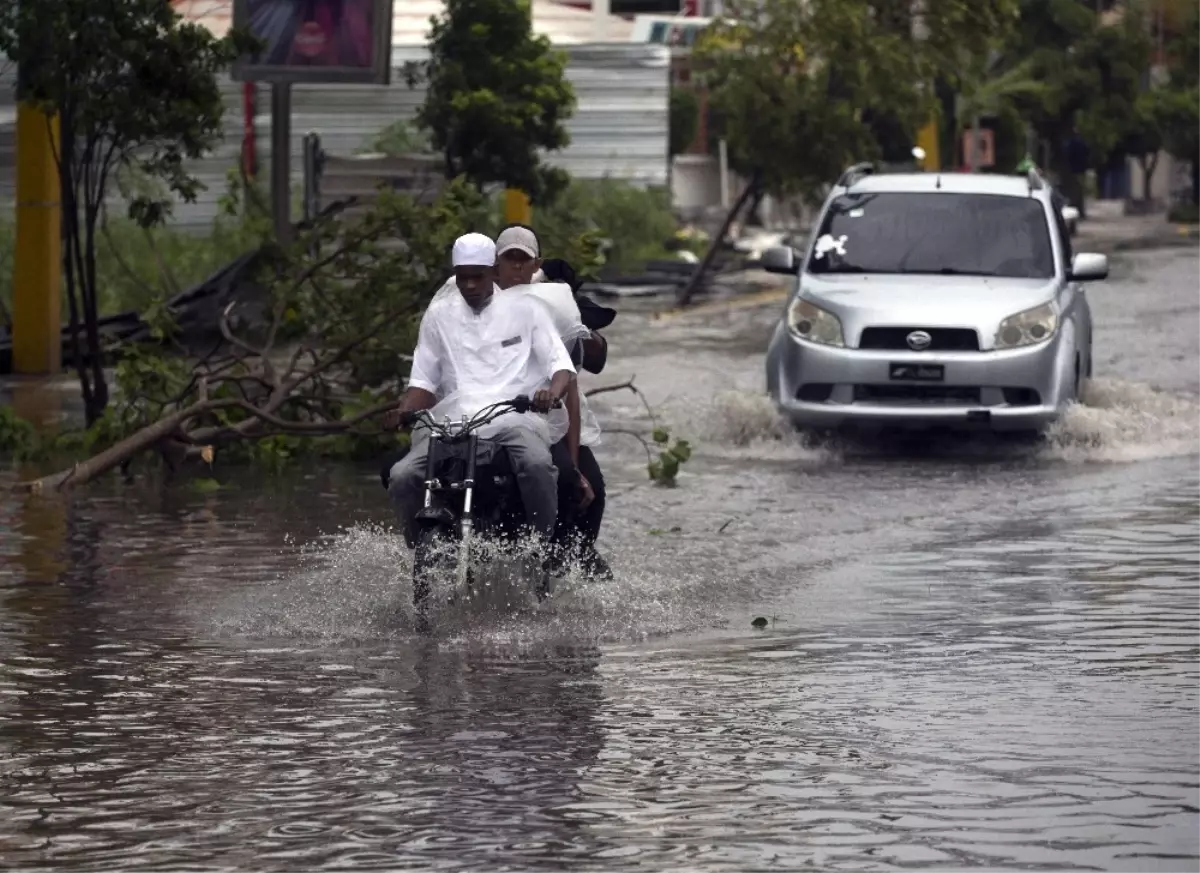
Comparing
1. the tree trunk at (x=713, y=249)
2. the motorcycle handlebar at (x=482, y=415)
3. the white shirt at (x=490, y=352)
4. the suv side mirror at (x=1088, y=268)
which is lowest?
the tree trunk at (x=713, y=249)

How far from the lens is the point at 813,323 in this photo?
1886 cm

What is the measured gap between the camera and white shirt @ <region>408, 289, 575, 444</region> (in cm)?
1154

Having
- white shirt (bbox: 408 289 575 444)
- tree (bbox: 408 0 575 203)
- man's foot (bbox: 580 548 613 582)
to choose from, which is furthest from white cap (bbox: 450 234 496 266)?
tree (bbox: 408 0 575 203)

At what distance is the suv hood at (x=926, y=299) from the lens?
723 inches

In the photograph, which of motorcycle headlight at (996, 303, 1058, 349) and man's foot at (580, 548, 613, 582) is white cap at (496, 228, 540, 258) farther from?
motorcycle headlight at (996, 303, 1058, 349)

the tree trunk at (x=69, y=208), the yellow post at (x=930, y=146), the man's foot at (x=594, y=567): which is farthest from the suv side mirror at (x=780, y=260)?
the yellow post at (x=930, y=146)

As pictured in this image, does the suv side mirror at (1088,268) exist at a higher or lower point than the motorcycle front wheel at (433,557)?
higher

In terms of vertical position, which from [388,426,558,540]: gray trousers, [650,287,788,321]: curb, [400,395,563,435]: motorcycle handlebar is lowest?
[650,287,788,321]: curb

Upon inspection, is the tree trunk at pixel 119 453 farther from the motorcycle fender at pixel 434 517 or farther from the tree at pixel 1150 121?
the tree at pixel 1150 121

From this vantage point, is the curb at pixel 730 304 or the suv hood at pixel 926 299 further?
the curb at pixel 730 304

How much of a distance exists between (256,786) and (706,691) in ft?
6.98

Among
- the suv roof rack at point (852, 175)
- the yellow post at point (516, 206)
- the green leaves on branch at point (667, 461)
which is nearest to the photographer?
the green leaves on branch at point (667, 461)

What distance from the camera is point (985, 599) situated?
1224 cm

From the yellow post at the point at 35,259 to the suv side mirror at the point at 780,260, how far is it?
→ 22.8 ft
